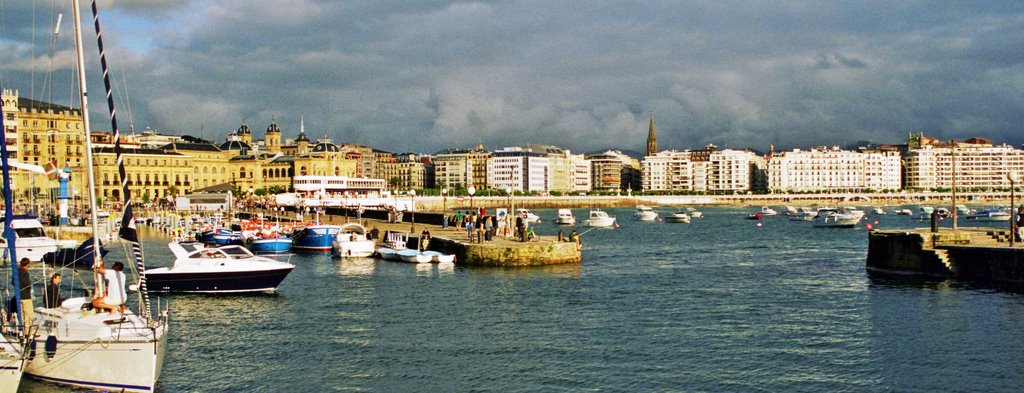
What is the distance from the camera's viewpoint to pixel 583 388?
23.0 m

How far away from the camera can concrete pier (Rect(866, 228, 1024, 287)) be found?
39188 millimetres

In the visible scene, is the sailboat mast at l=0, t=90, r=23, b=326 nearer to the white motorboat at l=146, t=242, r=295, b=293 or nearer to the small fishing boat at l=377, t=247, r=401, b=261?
the white motorboat at l=146, t=242, r=295, b=293

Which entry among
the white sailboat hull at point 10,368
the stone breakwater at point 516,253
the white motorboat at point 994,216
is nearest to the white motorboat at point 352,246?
the stone breakwater at point 516,253

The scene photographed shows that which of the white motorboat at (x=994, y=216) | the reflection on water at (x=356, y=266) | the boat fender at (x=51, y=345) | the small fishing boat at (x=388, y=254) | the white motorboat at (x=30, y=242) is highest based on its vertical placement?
the white motorboat at (x=30, y=242)

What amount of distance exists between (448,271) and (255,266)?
11771 mm

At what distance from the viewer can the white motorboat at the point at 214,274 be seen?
37.5 m

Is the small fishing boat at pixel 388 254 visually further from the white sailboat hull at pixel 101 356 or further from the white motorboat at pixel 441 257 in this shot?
the white sailboat hull at pixel 101 356

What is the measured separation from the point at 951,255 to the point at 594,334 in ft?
67.8

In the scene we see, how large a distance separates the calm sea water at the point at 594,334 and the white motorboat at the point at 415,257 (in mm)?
3084

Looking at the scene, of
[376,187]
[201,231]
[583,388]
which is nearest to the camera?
[583,388]

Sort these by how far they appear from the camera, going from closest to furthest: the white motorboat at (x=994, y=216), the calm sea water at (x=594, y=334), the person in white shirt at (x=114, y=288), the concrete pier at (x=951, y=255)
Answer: the person in white shirt at (x=114, y=288), the calm sea water at (x=594, y=334), the concrete pier at (x=951, y=255), the white motorboat at (x=994, y=216)

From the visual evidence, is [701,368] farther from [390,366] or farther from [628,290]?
[628,290]

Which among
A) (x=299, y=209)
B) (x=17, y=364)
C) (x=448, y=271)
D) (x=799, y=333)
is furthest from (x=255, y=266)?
(x=299, y=209)

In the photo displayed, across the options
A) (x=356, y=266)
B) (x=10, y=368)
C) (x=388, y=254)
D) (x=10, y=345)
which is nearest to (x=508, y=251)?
(x=356, y=266)
